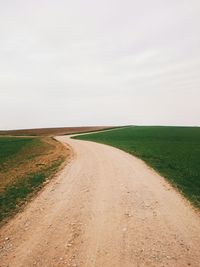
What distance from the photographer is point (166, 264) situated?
6699 mm

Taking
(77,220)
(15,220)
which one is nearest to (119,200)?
(77,220)

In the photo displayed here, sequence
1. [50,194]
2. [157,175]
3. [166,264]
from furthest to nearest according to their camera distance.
Result: [157,175] → [50,194] → [166,264]

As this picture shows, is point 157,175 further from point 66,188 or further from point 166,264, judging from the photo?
point 166,264

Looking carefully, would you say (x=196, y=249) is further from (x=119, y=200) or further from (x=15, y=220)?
(x=15, y=220)

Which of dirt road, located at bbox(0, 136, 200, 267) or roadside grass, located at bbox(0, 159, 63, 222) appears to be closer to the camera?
dirt road, located at bbox(0, 136, 200, 267)

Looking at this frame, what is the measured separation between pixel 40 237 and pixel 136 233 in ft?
10.6

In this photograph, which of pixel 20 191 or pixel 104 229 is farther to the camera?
pixel 20 191

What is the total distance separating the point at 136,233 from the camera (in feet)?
27.8

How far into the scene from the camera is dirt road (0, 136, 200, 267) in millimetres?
7078

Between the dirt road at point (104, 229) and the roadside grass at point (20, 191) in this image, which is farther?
the roadside grass at point (20, 191)

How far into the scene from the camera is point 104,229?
887 centimetres

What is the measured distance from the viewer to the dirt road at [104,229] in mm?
7078

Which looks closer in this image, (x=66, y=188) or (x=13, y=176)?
(x=66, y=188)

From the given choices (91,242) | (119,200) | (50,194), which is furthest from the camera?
(50,194)
